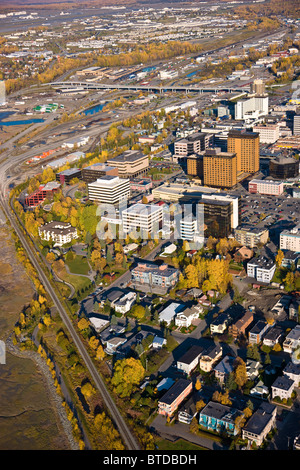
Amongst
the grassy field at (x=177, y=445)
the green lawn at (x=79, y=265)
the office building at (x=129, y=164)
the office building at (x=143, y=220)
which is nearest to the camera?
the grassy field at (x=177, y=445)

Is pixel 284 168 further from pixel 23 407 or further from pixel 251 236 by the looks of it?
pixel 23 407

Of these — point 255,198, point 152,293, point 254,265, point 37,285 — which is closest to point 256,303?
point 254,265

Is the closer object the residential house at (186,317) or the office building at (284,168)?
the residential house at (186,317)

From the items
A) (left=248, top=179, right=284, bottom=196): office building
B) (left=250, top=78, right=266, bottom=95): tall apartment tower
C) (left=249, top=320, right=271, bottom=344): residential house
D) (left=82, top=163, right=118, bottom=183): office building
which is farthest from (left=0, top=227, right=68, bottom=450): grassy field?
(left=250, top=78, right=266, bottom=95): tall apartment tower

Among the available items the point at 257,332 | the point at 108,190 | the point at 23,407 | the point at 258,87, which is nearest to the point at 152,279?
the point at 257,332

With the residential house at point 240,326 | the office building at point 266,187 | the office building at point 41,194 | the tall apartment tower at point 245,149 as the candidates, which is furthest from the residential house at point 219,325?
the tall apartment tower at point 245,149

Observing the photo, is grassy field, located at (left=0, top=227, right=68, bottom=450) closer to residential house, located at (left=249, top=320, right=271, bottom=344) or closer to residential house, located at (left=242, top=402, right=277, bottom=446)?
residential house, located at (left=242, top=402, right=277, bottom=446)

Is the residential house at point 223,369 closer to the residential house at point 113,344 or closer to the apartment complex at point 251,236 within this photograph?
the residential house at point 113,344
